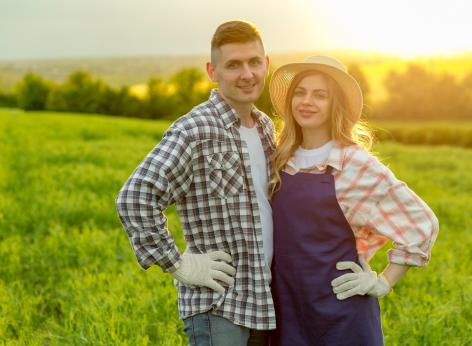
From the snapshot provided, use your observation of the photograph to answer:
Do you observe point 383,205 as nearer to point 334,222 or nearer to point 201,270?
point 334,222

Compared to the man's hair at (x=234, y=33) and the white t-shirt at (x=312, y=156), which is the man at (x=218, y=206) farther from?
the white t-shirt at (x=312, y=156)

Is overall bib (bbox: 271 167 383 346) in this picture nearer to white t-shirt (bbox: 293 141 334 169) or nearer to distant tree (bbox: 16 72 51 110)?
white t-shirt (bbox: 293 141 334 169)

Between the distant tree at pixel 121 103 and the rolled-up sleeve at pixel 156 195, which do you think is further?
the distant tree at pixel 121 103

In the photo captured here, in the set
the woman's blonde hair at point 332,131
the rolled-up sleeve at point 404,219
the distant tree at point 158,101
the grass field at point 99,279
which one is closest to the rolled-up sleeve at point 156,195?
the woman's blonde hair at point 332,131

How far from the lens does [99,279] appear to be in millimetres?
5660

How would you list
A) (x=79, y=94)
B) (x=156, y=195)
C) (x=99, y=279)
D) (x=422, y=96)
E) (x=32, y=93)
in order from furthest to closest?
(x=32, y=93)
(x=79, y=94)
(x=422, y=96)
(x=99, y=279)
(x=156, y=195)

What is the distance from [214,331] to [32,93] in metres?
102

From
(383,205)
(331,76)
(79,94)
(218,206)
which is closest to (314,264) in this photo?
(383,205)

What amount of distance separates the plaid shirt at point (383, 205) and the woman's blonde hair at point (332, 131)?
0.43 feet

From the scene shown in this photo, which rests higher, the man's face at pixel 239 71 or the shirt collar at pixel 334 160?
the man's face at pixel 239 71

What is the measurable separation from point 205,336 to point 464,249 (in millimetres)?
5473

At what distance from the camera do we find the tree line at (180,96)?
194 ft

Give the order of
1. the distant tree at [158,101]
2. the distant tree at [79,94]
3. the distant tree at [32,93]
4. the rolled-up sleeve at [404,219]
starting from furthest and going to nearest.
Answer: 1. the distant tree at [32,93]
2. the distant tree at [79,94]
3. the distant tree at [158,101]
4. the rolled-up sleeve at [404,219]

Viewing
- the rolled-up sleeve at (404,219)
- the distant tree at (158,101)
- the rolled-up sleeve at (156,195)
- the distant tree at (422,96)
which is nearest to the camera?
the rolled-up sleeve at (156,195)
